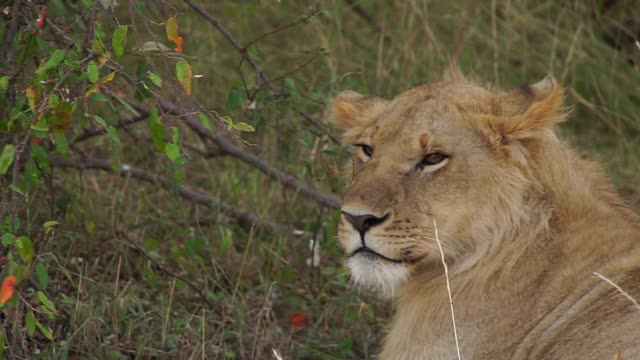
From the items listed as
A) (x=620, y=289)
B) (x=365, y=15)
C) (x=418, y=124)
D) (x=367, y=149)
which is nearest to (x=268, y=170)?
(x=367, y=149)

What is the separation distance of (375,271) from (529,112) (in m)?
0.68

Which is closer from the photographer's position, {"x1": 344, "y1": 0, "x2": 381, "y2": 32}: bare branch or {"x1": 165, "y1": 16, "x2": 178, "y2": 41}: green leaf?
{"x1": 165, "y1": 16, "x2": 178, "y2": 41}: green leaf

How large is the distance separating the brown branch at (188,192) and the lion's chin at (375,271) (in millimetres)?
1590

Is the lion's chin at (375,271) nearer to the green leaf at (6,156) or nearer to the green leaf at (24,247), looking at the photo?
the green leaf at (24,247)

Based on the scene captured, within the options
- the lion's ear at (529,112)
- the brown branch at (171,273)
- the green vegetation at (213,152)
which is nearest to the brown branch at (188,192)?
the green vegetation at (213,152)

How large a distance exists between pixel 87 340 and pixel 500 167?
1602mm

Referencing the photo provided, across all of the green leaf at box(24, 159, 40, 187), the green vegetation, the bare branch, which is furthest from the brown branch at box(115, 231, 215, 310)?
the bare branch

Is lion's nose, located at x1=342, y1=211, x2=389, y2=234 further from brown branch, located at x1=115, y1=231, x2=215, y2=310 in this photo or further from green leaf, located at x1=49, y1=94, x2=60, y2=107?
brown branch, located at x1=115, y1=231, x2=215, y2=310

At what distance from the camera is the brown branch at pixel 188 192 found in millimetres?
5156

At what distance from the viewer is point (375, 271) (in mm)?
3551

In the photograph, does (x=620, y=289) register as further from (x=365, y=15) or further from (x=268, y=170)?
(x=365, y=15)

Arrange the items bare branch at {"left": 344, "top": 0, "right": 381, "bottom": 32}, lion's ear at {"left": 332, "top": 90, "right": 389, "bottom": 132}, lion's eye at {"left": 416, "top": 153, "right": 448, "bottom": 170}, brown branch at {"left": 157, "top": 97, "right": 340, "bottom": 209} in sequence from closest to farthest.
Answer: lion's eye at {"left": 416, "top": 153, "right": 448, "bottom": 170}, lion's ear at {"left": 332, "top": 90, "right": 389, "bottom": 132}, brown branch at {"left": 157, "top": 97, "right": 340, "bottom": 209}, bare branch at {"left": 344, "top": 0, "right": 381, "bottom": 32}

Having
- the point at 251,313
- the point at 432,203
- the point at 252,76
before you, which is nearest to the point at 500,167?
the point at 432,203

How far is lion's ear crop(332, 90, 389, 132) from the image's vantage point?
4102 mm
